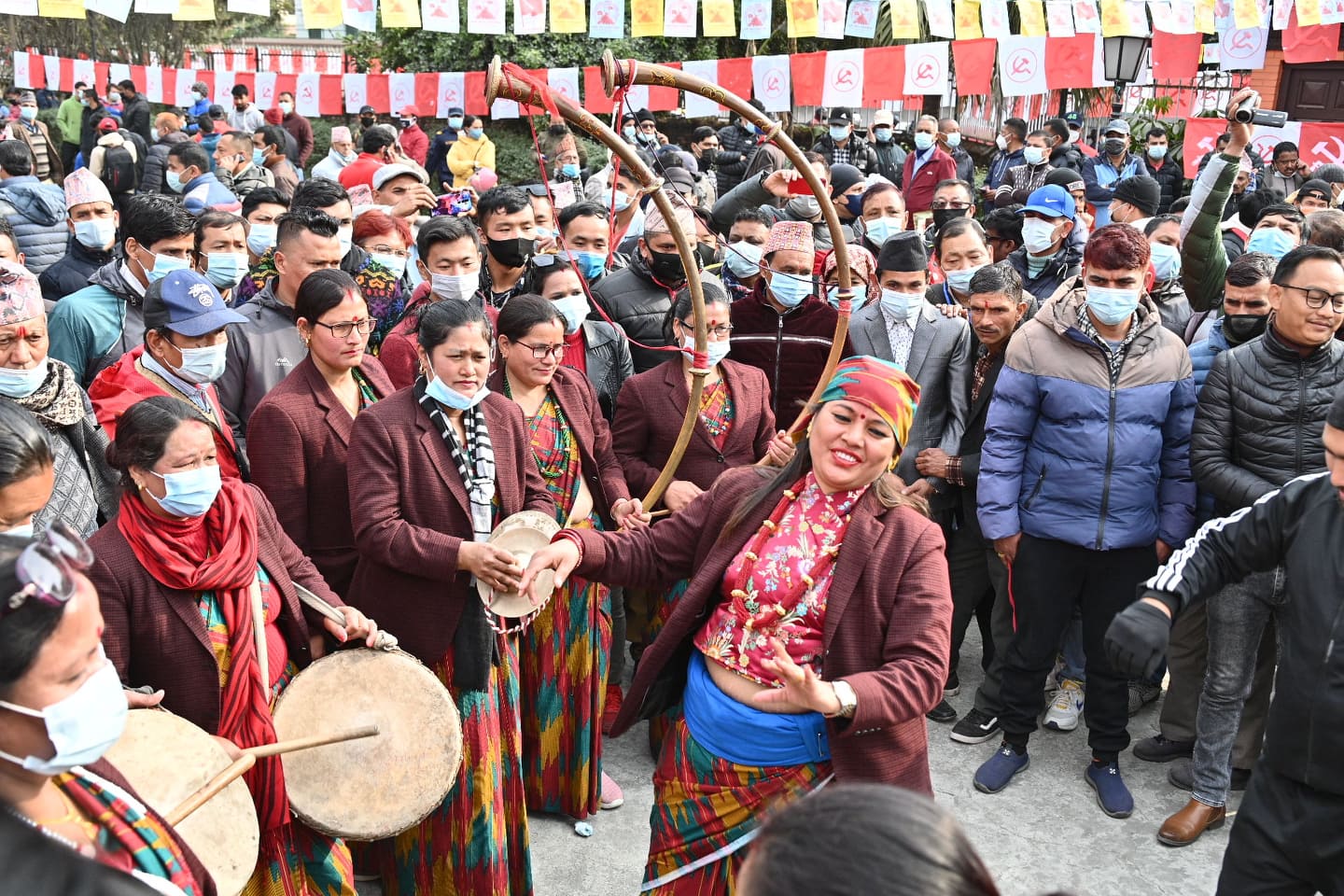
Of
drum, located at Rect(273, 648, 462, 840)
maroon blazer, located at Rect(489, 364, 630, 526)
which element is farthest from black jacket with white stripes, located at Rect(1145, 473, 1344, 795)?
maroon blazer, located at Rect(489, 364, 630, 526)

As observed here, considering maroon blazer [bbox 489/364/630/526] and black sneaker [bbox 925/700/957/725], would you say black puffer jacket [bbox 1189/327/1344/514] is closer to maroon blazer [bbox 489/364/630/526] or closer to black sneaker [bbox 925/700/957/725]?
black sneaker [bbox 925/700/957/725]

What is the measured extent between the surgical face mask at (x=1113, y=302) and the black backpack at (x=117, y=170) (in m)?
11.5

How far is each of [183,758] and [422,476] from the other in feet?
4.09

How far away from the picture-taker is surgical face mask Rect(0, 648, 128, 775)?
180 cm

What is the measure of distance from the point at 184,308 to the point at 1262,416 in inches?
157

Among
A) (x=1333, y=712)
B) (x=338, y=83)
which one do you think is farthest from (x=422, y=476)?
(x=338, y=83)

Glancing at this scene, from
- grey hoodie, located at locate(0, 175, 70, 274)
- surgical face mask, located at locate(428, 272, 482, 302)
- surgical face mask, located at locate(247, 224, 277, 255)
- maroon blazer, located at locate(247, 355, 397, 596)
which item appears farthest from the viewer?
grey hoodie, located at locate(0, 175, 70, 274)

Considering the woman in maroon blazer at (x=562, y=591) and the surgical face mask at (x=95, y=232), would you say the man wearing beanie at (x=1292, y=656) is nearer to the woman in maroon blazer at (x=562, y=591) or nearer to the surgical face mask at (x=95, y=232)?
the woman in maroon blazer at (x=562, y=591)

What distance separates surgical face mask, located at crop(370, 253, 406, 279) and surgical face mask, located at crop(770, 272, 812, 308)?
78.8 inches

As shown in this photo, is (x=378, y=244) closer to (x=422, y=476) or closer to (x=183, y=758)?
(x=422, y=476)

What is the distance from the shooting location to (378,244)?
6.16m

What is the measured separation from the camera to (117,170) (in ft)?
42.0

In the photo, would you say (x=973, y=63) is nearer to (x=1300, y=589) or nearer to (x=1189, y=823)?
(x=1189, y=823)

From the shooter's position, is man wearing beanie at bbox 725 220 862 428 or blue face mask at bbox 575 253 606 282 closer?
man wearing beanie at bbox 725 220 862 428
